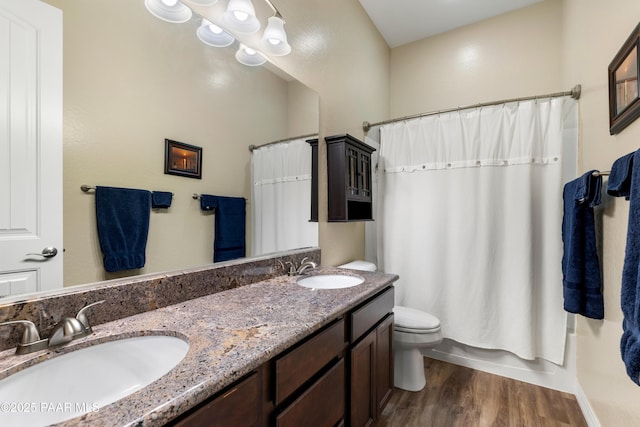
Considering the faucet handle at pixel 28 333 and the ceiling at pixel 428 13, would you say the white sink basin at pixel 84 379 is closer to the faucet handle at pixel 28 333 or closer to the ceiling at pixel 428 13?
the faucet handle at pixel 28 333

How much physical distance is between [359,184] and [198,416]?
68.4 inches

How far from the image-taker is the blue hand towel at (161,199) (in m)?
1.03

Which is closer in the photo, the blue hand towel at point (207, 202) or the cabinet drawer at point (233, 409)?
the cabinet drawer at point (233, 409)

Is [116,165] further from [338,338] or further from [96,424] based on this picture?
[338,338]

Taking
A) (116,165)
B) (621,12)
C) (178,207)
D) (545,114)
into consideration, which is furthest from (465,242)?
(116,165)

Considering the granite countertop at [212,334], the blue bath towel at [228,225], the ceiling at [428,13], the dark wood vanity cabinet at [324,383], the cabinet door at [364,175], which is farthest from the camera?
the ceiling at [428,13]

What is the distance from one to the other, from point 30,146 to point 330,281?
134 cm

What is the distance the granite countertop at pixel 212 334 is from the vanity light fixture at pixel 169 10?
3.51ft

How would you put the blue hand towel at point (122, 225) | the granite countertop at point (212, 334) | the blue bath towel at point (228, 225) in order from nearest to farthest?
the granite countertop at point (212, 334) → the blue hand towel at point (122, 225) → the blue bath towel at point (228, 225)

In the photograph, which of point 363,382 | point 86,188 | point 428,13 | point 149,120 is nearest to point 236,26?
point 149,120

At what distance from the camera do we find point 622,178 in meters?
1.03

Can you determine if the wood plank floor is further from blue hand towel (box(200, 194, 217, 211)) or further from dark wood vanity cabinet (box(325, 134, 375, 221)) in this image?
blue hand towel (box(200, 194, 217, 211))

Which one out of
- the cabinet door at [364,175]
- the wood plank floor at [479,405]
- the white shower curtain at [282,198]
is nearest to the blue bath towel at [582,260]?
the wood plank floor at [479,405]

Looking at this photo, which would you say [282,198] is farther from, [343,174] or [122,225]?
[122,225]
